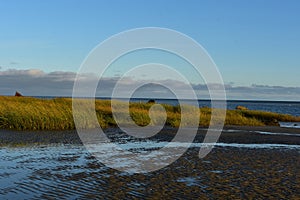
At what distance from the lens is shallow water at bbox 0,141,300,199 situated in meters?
10.4

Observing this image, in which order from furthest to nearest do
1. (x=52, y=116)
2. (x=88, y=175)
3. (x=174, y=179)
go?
(x=52, y=116) < (x=88, y=175) < (x=174, y=179)

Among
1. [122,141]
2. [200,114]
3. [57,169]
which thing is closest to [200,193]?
[57,169]

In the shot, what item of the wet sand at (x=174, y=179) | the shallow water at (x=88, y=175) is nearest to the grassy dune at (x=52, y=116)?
the shallow water at (x=88, y=175)

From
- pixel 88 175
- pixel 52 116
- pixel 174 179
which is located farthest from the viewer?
pixel 52 116

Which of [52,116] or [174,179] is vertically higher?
[52,116]

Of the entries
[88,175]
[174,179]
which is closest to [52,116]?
[88,175]

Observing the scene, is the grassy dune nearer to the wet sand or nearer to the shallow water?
the shallow water

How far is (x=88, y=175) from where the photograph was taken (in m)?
12.6

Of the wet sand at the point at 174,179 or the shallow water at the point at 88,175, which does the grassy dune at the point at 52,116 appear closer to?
the shallow water at the point at 88,175

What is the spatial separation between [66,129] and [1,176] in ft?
54.6

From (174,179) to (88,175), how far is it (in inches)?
114

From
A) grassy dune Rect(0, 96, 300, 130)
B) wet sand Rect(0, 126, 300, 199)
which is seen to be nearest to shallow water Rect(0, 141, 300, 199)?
wet sand Rect(0, 126, 300, 199)

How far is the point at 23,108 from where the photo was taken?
2964 centimetres

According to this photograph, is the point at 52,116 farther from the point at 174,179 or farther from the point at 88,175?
the point at 174,179
